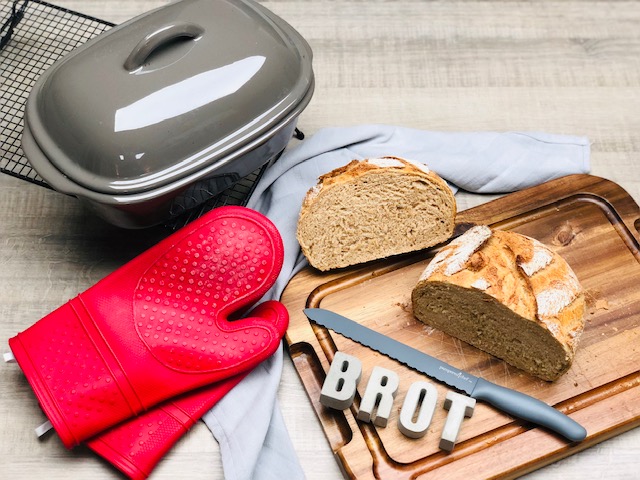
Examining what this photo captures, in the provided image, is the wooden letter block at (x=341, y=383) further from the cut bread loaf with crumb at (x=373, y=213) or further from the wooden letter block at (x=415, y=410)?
the cut bread loaf with crumb at (x=373, y=213)

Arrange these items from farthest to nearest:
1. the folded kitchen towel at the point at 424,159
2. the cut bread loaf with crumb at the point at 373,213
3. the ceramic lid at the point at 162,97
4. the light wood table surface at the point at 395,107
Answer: the folded kitchen towel at the point at 424,159 → the cut bread loaf with crumb at the point at 373,213 → the light wood table surface at the point at 395,107 → the ceramic lid at the point at 162,97

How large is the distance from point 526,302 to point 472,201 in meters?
0.52

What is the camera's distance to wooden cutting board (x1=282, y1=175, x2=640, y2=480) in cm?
204

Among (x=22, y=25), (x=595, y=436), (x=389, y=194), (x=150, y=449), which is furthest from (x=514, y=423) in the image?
(x=22, y=25)

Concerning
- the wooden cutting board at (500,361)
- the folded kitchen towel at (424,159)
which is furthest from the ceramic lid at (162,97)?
the wooden cutting board at (500,361)

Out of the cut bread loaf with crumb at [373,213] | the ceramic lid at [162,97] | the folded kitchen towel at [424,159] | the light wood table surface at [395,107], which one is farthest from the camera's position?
the folded kitchen towel at [424,159]

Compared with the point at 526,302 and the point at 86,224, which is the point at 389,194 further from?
the point at 86,224

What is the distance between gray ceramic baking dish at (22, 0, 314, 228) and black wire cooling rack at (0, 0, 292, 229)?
13.0 inches

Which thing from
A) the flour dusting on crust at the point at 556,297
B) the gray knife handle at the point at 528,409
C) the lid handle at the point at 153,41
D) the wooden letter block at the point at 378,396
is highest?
the lid handle at the point at 153,41

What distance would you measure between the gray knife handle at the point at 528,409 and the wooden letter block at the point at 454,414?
0.12 ft

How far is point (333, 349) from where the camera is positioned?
2.19 metres

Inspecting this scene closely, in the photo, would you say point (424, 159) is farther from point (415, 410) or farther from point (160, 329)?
point (160, 329)

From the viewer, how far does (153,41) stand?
6.63 ft

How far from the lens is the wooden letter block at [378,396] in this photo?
2037 mm
